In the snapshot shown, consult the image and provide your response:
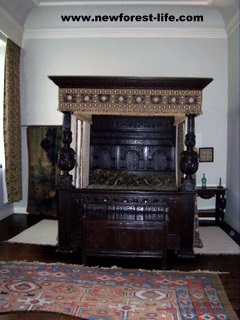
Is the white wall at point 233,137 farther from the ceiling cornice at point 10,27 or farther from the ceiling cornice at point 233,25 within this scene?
the ceiling cornice at point 10,27

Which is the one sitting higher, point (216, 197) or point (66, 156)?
point (66, 156)

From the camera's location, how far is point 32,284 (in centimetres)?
368

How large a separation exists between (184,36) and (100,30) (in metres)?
1.71

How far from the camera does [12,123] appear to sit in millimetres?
6551

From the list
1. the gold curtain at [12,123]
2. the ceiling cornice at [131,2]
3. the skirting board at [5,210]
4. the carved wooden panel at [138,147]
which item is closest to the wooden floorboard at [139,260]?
the skirting board at [5,210]

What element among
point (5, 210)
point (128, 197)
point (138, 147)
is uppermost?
point (138, 147)

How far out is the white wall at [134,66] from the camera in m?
6.91

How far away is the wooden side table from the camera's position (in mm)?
6422

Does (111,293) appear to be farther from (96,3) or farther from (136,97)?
(96,3)

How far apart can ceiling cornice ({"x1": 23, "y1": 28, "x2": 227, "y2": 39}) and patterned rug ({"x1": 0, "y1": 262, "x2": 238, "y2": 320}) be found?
4.74 meters

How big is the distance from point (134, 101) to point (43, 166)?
10.5 feet

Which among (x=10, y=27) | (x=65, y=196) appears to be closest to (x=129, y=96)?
(x=65, y=196)

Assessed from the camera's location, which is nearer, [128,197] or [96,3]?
[128,197]

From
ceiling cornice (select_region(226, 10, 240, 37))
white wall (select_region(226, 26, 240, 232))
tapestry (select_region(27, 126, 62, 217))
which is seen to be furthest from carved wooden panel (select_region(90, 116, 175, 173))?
ceiling cornice (select_region(226, 10, 240, 37))
